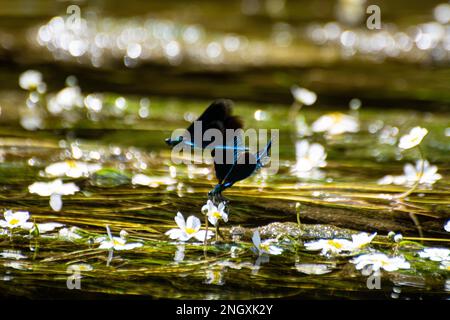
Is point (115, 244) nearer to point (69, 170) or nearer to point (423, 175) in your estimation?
point (69, 170)

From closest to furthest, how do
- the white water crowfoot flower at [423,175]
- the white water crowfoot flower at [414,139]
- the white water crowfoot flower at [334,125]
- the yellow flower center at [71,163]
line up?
the white water crowfoot flower at [414,139] → the white water crowfoot flower at [423,175] → the yellow flower center at [71,163] → the white water crowfoot flower at [334,125]

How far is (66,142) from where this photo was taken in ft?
11.9

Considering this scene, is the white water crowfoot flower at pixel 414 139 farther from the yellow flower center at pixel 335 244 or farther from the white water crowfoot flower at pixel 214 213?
the white water crowfoot flower at pixel 214 213

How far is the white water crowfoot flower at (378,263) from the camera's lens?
Result: 2082 mm

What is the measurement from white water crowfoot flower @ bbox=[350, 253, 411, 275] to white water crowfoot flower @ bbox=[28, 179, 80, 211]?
1.01 meters

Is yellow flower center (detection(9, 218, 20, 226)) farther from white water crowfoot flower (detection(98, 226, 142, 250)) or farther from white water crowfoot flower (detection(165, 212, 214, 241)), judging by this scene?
white water crowfoot flower (detection(165, 212, 214, 241))

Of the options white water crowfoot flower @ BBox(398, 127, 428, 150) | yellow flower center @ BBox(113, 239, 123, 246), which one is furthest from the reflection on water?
white water crowfoot flower @ BBox(398, 127, 428, 150)

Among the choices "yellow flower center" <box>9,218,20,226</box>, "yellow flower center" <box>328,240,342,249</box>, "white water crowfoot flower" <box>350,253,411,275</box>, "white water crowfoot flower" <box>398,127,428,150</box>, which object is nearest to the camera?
"white water crowfoot flower" <box>350,253,411,275</box>

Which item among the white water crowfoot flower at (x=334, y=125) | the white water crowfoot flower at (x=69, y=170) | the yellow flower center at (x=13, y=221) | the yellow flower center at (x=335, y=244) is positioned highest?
the white water crowfoot flower at (x=334, y=125)

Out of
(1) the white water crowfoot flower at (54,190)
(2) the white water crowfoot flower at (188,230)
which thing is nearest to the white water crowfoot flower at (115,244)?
(2) the white water crowfoot flower at (188,230)

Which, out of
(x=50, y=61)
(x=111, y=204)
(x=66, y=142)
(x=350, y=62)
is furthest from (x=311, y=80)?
(x=111, y=204)

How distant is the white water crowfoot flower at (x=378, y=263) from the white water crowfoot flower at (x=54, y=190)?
1.01 metres

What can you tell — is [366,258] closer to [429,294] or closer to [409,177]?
[429,294]

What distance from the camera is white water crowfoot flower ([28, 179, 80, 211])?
2.59m
